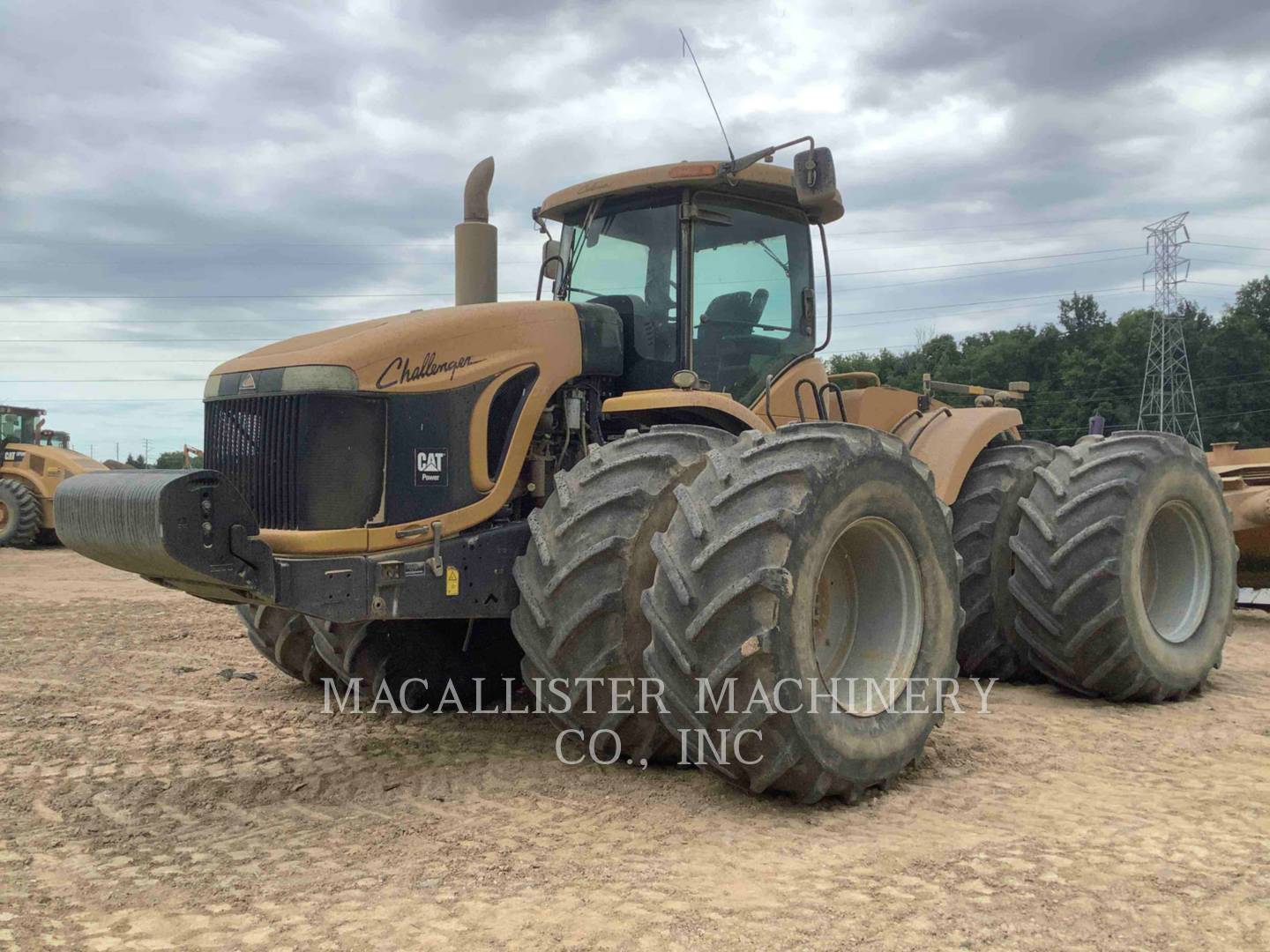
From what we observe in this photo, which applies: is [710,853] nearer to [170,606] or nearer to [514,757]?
[514,757]

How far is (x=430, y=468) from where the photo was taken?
461 cm

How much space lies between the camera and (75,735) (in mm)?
5523

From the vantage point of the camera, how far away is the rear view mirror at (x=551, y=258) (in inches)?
239

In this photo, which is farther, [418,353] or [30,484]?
[30,484]

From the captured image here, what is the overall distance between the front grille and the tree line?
163 feet

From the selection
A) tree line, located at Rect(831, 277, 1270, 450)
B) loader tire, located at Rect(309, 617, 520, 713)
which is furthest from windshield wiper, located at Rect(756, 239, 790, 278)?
tree line, located at Rect(831, 277, 1270, 450)

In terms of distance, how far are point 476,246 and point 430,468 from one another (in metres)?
1.41

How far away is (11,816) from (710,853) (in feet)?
8.65

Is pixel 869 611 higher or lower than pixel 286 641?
higher

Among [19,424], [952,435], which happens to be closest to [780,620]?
[952,435]

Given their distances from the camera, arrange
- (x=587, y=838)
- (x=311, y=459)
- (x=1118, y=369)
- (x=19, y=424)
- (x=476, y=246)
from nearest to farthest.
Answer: (x=587, y=838), (x=311, y=459), (x=476, y=246), (x=19, y=424), (x=1118, y=369)

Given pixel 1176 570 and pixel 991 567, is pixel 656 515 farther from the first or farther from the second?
pixel 1176 570

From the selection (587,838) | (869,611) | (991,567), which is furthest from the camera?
(991,567)

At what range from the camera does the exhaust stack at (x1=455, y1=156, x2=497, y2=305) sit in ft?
17.8
